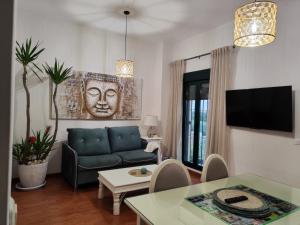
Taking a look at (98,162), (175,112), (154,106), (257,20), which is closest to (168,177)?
(257,20)

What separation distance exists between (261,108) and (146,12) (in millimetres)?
2282

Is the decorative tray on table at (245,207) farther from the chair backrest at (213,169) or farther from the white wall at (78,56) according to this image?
the white wall at (78,56)

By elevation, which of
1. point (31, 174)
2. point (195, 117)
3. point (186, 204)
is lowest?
point (31, 174)

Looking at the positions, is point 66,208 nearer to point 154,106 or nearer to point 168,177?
point 168,177

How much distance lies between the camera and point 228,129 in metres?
3.51

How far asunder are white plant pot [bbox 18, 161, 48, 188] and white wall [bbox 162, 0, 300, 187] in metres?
3.07

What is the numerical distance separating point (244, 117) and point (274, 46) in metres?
1.09

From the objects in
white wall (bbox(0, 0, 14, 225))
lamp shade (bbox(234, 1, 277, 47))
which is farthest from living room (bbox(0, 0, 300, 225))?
white wall (bbox(0, 0, 14, 225))

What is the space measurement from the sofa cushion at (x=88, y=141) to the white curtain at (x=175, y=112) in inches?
58.3

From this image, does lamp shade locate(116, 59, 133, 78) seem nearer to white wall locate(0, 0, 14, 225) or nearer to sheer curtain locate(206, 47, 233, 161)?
sheer curtain locate(206, 47, 233, 161)

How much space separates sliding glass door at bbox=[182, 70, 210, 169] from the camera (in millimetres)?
4215

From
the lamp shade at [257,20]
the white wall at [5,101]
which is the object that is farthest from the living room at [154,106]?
the white wall at [5,101]

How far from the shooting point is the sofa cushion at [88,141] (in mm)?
3541

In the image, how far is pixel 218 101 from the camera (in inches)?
143
